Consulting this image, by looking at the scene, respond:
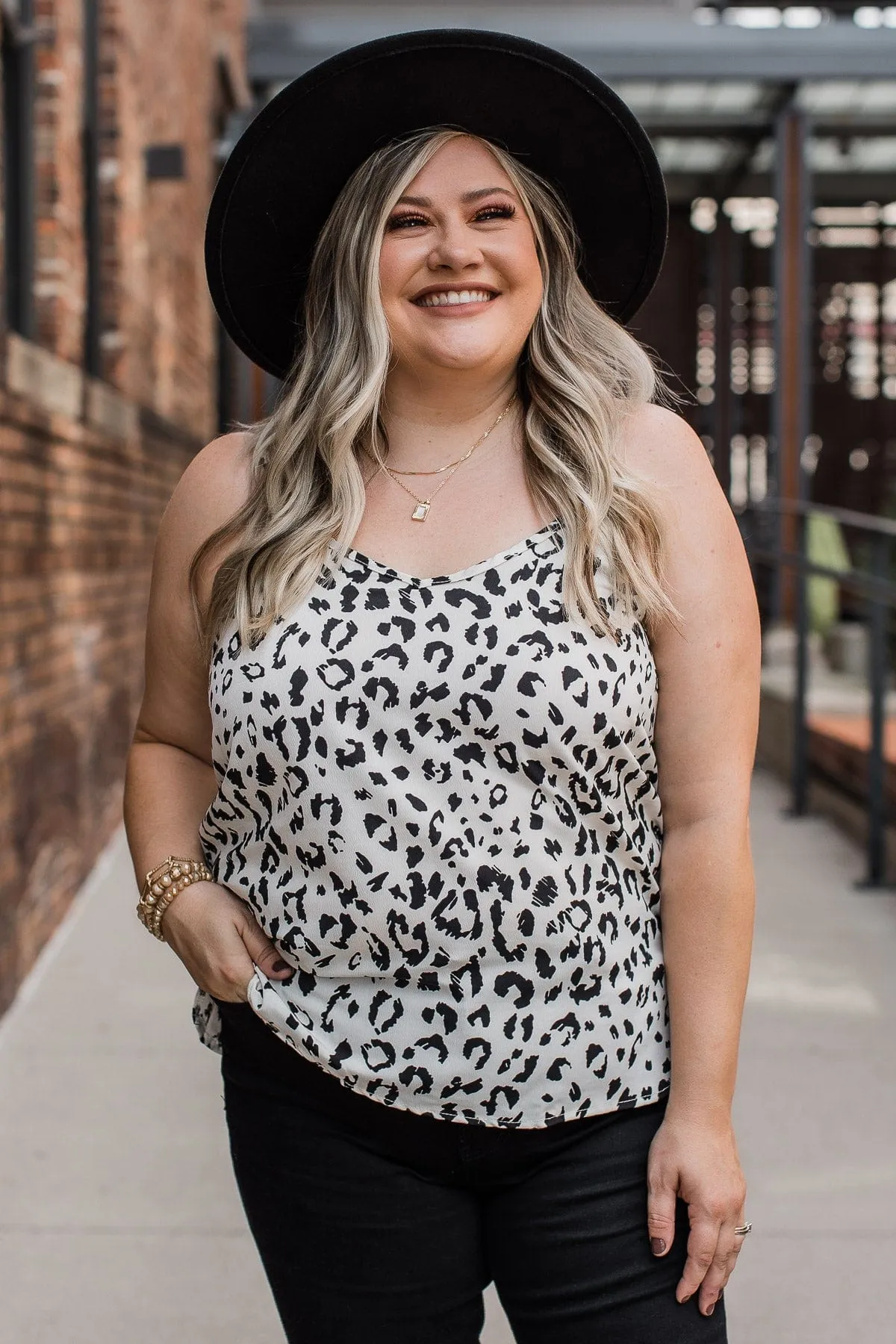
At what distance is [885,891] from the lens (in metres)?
5.42

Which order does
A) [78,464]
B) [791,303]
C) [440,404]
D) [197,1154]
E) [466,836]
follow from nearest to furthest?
[466,836]
[440,404]
[197,1154]
[78,464]
[791,303]

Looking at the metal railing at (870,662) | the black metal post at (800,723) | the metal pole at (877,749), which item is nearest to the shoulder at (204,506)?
the metal railing at (870,662)

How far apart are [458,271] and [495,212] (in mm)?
99

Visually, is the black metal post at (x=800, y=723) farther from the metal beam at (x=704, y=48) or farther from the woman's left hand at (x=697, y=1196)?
the woman's left hand at (x=697, y=1196)

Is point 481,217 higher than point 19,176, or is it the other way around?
point 19,176

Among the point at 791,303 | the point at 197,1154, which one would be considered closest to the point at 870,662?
the point at 197,1154

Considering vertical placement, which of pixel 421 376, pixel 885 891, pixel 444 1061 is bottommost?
pixel 885 891

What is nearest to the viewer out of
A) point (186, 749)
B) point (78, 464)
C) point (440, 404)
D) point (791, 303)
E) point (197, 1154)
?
point (440, 404)

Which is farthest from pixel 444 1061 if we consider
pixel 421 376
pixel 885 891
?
pixel 885 891

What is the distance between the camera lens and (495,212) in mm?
1629

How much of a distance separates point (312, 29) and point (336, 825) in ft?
33.4

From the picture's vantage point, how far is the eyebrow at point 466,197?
161cm

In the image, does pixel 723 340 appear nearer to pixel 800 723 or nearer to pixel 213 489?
pixel 800 723

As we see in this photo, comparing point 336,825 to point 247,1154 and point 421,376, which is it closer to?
point 247,1154
